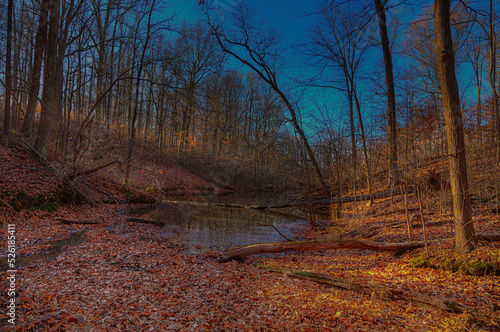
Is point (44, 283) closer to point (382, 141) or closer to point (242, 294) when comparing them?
point (242, 294)

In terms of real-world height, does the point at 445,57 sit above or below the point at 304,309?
above

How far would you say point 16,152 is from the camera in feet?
31.3

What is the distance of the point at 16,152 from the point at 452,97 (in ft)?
43.0

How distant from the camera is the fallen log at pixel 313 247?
16.9 ft

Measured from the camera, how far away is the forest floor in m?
2.92

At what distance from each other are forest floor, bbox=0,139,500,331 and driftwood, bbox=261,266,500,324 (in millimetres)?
74

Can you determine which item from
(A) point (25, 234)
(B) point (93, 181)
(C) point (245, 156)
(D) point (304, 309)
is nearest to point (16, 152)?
(B) point (93, 181)

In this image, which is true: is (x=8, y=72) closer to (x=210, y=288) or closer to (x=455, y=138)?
(x=210, y=288)

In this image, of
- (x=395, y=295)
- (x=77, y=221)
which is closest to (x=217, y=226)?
(x=77, y=221)

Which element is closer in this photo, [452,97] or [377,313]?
[377,313]

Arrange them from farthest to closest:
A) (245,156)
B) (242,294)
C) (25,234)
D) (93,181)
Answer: (245,156) < (93,181) < (25,234) < (242,294)

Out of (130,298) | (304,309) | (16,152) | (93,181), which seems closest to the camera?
(304,309)

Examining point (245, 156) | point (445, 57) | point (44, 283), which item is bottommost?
point (44, 283)

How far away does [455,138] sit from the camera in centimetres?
409
